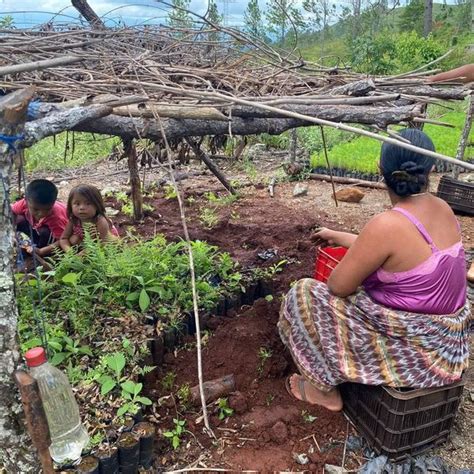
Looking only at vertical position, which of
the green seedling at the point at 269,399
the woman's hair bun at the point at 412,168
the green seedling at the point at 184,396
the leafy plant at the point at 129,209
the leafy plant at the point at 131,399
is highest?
the woman's hair bun at the point at 412,168

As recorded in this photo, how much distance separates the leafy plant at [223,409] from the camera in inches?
106

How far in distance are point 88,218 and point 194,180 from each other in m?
4.21

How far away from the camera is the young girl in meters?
3.73

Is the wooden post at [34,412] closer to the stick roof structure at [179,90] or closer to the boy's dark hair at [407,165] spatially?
the stick roof structure at [179,90]

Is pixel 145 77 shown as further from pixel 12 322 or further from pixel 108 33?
pixel 12 322

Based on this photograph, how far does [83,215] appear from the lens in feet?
12.4

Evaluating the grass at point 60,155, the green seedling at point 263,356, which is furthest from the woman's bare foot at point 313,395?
the grass at point 60,155

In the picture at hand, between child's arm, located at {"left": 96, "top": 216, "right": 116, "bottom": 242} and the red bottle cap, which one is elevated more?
the red bottle cap

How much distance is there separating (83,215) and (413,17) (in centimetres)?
2833

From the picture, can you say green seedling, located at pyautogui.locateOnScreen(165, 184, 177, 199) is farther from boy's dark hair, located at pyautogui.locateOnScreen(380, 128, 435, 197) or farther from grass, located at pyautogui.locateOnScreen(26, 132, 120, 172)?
boy's dark hair, located at pyautogui.locateOnScreen(380, 128, 435, 197)

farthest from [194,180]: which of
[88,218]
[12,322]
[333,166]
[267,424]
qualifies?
[12,322]

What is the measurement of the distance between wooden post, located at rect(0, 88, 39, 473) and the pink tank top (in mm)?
1670

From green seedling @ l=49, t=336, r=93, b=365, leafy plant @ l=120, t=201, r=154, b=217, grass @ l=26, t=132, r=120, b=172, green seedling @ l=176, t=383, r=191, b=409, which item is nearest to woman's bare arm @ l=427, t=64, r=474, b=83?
green seedling @ l=176, t=383, r=191, b=409

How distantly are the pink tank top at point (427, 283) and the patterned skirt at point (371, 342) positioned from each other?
0.17ft
